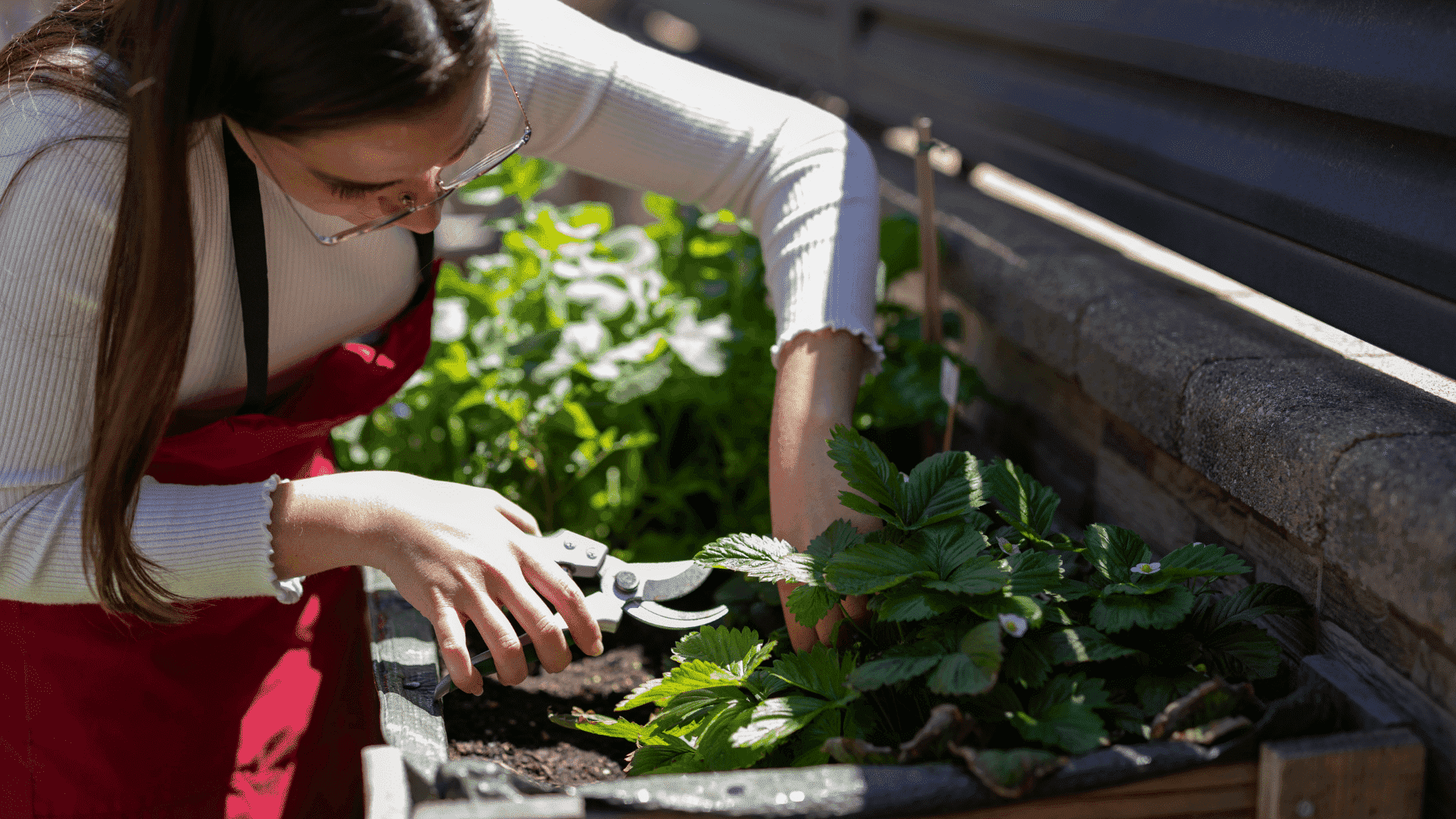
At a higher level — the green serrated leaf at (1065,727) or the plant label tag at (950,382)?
the plant label tag at (950,382)

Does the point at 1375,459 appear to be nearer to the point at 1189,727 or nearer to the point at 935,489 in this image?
the point at 1189,727

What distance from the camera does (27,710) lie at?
1188 mm

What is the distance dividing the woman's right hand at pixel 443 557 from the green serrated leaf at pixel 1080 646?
0.43 metres

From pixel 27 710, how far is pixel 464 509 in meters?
0.62

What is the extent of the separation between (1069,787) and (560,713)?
31.8 inches

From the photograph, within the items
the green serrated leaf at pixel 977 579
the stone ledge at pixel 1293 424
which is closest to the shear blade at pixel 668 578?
the green serrated leaf at pixel 977 579

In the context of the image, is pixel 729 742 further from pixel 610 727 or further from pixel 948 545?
pixel 948 545

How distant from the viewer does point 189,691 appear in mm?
1211

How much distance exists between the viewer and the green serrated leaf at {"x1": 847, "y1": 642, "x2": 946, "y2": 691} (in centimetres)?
90

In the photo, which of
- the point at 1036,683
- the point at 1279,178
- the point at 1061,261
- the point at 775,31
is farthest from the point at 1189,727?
the point at 775,31

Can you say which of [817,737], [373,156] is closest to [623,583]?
[817,737]

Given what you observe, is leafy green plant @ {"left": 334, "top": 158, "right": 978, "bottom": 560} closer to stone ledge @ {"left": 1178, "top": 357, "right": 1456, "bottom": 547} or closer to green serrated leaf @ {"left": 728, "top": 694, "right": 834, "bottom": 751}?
stone ledge @ {"left": 1178, "top": 357, "right": 1456, "bottom": 547}

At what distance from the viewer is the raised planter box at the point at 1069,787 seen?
2.67 feet

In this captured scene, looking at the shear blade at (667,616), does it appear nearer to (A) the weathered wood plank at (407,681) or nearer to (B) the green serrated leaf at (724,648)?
(B) the green serrated leaf at (724,648)
